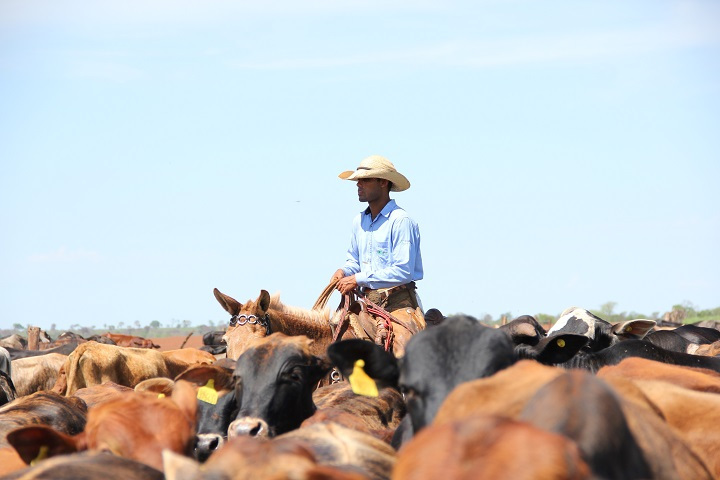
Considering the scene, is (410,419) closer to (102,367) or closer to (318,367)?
(318,367)

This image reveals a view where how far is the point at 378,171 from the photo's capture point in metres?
9.62

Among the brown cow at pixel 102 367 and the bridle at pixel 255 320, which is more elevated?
the bridle at pixel 255 320

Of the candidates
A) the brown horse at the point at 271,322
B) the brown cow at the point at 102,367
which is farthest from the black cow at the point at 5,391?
the brown horse at the point at 271,322

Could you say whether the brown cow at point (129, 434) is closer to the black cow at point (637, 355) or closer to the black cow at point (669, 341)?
the black cow at point (637, 355)

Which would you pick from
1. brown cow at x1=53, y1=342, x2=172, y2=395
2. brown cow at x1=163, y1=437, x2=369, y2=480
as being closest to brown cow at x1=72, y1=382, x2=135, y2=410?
brown cow at x1=53, y1=342, x2=172, y2=395

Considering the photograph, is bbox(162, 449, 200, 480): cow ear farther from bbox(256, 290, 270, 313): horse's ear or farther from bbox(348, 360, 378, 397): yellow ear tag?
bbox(256, 290, 270, 313): horse's ear

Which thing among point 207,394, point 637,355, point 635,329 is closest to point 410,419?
point 207,394

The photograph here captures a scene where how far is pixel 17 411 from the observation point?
24.5 ft

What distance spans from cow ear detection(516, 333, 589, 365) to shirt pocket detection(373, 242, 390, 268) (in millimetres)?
3313

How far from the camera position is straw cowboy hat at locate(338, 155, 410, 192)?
9617 mm

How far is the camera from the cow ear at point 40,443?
4.64m

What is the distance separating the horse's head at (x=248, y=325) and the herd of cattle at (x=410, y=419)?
102 cm

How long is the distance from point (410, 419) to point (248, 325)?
4416 mm

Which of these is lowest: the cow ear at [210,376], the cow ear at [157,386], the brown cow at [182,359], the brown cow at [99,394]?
the brown cow at [182,359]
